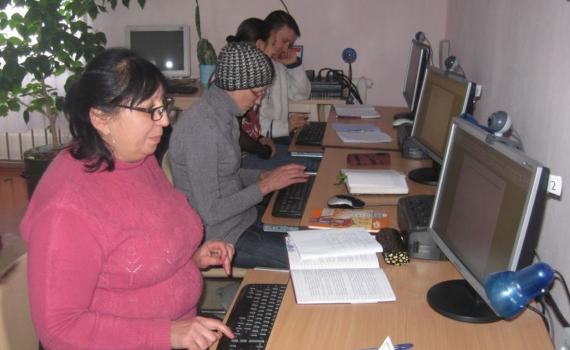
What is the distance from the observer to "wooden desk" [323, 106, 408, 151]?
2801 millimetres

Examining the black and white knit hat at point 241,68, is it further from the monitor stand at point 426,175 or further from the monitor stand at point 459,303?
the monitor stand at point 459,303

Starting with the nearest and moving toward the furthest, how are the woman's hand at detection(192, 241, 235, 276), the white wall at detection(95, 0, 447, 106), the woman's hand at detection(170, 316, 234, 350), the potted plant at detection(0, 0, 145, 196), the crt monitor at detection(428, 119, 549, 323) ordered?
the crt monitor at detection(428, 119, 549, 323) → the woman's hand at detection(170, 316, 234, 350) → the woman's hand at detection(192, 241, 235, 276) → the potted plant at detection(0, 0, 145, 196) → the white wall at detection(95, 0, 447, 106)

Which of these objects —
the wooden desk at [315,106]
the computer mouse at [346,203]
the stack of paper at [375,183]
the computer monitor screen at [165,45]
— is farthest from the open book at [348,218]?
the computer monitor screen at [165,45]

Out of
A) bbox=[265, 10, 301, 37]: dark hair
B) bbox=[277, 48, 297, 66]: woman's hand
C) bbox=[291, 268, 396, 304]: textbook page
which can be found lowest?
bbox=[291, 268, 396, 304]: textbook page

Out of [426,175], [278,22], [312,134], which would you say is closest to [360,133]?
[312,134]

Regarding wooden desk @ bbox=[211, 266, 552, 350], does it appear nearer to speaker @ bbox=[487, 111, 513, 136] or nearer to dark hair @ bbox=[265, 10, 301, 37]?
speaker @ bbox=[487, 111, 513, 136]

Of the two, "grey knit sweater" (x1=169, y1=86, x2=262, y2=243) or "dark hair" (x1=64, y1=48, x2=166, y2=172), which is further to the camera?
"grey knit sweater" (x1=169, y1=86, x2=262, y2=243)

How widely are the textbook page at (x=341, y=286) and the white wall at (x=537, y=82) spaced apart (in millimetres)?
438

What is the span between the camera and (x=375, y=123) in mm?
3301

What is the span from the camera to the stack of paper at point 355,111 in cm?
344

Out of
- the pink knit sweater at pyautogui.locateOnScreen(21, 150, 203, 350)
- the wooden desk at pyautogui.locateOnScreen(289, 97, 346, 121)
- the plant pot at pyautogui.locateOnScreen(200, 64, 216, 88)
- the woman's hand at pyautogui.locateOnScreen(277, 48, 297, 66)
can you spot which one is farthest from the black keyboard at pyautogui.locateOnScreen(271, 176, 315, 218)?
the plant pot at pyautogui.locateOnScreen(200, 64, 216, 88)

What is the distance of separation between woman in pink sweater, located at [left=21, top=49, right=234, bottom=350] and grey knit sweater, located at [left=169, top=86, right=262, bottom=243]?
1.63ft

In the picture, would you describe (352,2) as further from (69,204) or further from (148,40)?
(69,204)

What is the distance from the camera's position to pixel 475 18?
2770 mm
